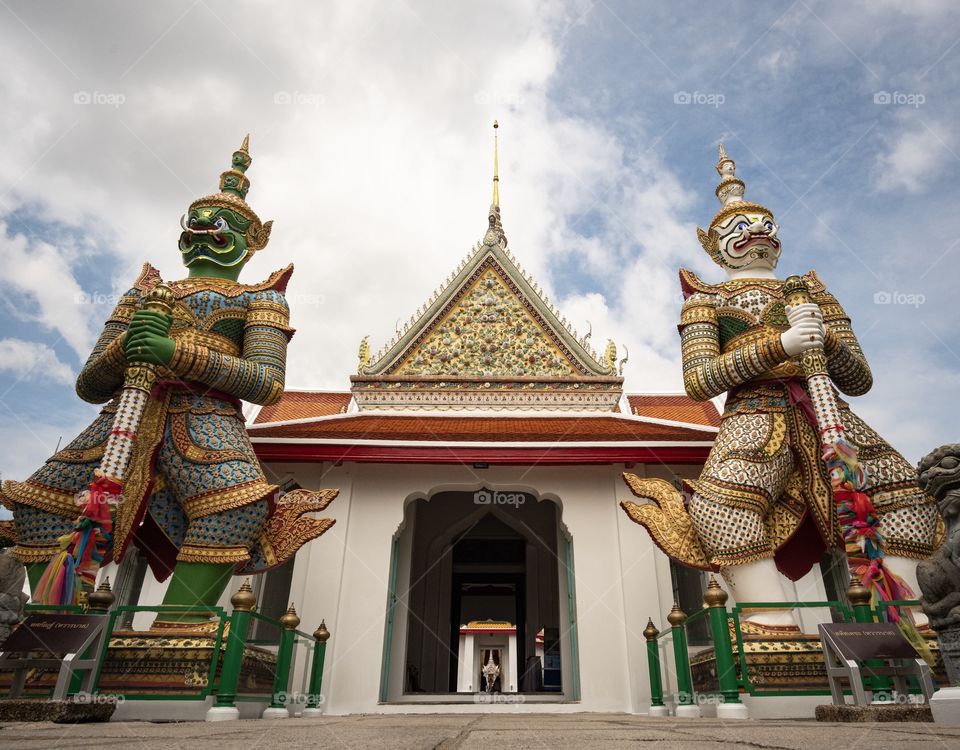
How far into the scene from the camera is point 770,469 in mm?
4410

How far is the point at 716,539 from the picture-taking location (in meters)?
4.25

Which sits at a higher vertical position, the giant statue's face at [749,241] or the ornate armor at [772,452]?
the giant statue's face at [749,241]

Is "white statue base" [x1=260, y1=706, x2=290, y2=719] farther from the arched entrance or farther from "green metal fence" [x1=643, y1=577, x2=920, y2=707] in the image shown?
"green metal fence" [x1=643, y1=577, x2=920, y2=707]

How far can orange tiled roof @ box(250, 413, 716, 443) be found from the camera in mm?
6020

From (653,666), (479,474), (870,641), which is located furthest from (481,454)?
(870,641)

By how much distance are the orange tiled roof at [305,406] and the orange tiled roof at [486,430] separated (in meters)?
2.95

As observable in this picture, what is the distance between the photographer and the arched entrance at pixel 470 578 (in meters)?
6.18

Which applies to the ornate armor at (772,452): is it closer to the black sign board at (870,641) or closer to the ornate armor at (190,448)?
the black sign board at (870,641)

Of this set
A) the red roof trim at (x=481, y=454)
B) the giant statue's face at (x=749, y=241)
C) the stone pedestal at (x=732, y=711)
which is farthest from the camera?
the red roof trim at (x=481, y=454)

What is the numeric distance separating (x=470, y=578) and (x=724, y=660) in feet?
28.5

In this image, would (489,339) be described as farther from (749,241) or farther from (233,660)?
(233,660)

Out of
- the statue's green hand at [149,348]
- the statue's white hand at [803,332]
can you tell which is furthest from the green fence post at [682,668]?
the statue's green hand at [149,348]

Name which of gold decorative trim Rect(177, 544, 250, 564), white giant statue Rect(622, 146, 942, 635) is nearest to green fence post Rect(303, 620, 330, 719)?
gold decorative trim Rect(177, 544, 250, 564)

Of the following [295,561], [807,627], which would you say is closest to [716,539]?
[807,627]
